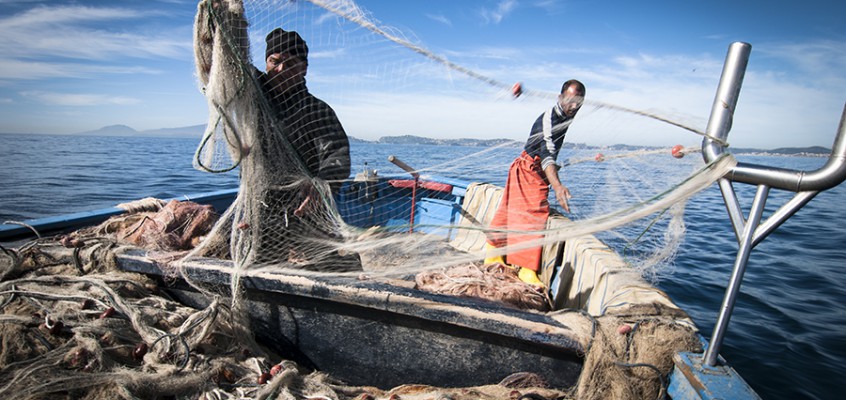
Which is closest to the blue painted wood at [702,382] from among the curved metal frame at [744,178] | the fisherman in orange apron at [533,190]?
the curved metal frame at [744,178]

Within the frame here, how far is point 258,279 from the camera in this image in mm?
2438

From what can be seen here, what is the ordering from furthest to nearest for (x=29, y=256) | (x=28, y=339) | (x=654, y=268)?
(x=654, y=268) < (x=29, y=256) < (x=28, y=339)

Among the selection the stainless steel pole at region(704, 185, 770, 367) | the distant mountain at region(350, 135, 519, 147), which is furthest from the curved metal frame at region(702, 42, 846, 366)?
the distant mountain at region(350, 135, 519, 147)

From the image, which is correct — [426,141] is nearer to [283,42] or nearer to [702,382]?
[283,42]

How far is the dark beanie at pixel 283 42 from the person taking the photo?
264cm

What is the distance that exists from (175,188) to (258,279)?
1289cm

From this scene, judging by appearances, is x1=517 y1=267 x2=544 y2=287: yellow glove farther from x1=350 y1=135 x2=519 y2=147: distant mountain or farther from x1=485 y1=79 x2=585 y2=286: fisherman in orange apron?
x1=350 y1=135 x2=519 y2=147: distant mountain

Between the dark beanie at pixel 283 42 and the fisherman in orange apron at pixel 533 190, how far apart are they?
2.16 metres

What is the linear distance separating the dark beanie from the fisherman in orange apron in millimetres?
2164

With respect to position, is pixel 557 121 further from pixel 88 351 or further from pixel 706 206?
pixel 706 206

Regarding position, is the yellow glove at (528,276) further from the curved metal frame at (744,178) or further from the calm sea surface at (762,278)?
the curved metal frame at (744,178)

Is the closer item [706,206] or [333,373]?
[333,373]

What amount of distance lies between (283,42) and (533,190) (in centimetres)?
266

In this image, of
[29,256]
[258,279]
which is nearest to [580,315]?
[258,279]
